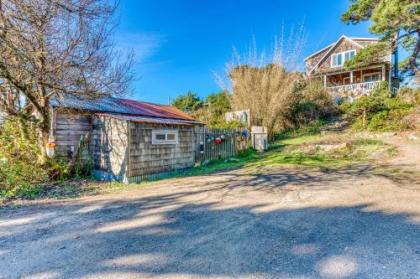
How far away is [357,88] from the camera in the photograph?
1948cm

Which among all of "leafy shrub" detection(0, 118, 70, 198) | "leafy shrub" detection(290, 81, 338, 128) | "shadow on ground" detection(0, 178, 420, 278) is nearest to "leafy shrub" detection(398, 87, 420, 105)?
"leafy shrub" detection(290, 81, 338, 128)

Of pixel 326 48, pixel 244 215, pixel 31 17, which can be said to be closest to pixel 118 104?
pixel 31 17

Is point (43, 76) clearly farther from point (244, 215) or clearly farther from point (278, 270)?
point (278, 270)

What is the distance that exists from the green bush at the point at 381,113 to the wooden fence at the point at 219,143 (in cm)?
691

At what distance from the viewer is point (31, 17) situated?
5.51 meters

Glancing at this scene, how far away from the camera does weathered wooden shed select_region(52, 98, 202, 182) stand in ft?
23.6

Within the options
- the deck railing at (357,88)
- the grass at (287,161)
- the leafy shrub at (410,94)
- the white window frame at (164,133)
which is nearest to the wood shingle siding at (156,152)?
the white window frame at (164,133)

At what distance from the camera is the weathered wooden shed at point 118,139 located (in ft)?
23.6

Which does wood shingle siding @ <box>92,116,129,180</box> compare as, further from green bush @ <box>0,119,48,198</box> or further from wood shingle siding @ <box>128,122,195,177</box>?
green bush @ <box>0,119,48,198</box>

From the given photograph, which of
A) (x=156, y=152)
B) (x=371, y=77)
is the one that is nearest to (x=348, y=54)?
(x=371, y=77)

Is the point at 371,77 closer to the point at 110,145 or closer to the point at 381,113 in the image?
the point at 381,113

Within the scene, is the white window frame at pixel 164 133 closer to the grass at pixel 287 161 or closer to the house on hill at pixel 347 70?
the grass at pixel 287 161

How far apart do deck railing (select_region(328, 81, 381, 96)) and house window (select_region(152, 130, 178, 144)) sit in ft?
52.0

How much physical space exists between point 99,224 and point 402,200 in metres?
5.12
